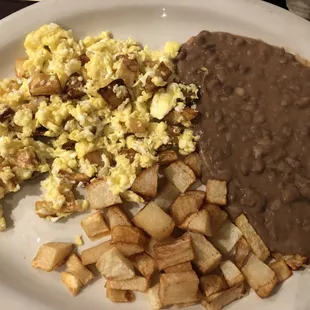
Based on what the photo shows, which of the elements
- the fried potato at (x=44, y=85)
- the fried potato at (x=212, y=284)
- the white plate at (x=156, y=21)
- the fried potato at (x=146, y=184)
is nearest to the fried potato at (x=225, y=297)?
the fried potato at (x=212, y=284)

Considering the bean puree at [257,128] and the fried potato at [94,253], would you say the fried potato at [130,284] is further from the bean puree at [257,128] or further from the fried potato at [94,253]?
the bean puree at [257,128]

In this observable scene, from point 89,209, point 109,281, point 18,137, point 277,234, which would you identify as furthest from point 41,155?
point 277,234

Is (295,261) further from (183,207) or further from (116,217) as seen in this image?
(116,217)

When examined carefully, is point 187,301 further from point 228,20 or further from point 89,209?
point 228,20

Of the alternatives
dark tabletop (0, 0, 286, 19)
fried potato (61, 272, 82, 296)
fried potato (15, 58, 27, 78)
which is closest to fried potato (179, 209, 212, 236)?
fried potato (61, 272, 82, 296)

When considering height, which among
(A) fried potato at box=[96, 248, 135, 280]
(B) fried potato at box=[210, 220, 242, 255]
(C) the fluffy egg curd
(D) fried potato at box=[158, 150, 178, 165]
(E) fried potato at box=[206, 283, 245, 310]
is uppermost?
(C) the fluffy egg curd

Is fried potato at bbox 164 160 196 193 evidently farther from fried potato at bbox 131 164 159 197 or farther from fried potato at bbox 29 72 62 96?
fried potato at bbox 29 72 62 96
